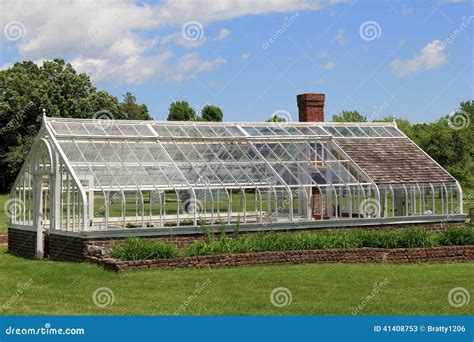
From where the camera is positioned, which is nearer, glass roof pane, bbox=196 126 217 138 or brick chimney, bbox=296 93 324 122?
glass roof pane, bbox=196 126 217 138

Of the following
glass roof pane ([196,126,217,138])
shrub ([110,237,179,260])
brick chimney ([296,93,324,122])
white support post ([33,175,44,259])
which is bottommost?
shrub ([110,237,179,260])

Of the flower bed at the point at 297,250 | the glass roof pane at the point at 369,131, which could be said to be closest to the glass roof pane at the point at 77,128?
the flower bed at the point at 297,250

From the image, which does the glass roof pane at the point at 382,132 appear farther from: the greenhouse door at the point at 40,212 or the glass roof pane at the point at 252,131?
the greenhouse door at the point at 40,212

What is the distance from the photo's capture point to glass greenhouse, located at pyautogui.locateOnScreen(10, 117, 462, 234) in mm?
22734

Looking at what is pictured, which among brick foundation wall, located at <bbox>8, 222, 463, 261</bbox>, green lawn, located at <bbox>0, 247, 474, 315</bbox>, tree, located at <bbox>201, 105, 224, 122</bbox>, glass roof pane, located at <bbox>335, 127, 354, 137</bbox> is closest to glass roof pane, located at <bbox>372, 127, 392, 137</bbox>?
glass roof pane, located at <bbox>335, 127, 354, 137</bbox>

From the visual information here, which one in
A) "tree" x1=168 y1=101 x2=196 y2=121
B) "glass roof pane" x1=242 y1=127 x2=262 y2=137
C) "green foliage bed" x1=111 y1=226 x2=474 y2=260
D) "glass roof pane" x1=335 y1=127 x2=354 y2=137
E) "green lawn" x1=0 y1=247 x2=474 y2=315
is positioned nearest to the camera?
"green lawn" x1=0 y1=247 x2=474 y2=315

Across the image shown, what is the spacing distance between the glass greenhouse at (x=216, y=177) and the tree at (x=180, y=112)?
55818 mm

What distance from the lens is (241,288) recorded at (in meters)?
15.9

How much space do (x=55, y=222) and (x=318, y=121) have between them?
13777mm

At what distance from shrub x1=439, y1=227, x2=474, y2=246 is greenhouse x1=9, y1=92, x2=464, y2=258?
11.4 feet

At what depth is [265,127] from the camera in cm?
2903

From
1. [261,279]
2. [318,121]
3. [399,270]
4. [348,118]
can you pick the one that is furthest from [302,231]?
[348,118]

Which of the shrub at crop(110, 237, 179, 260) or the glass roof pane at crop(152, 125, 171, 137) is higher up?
the glass roof pane at crop(152, 125, 171, 137)

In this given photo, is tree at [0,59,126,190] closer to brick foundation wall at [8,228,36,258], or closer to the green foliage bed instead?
brick foundation wall at [8,228,36,258]
